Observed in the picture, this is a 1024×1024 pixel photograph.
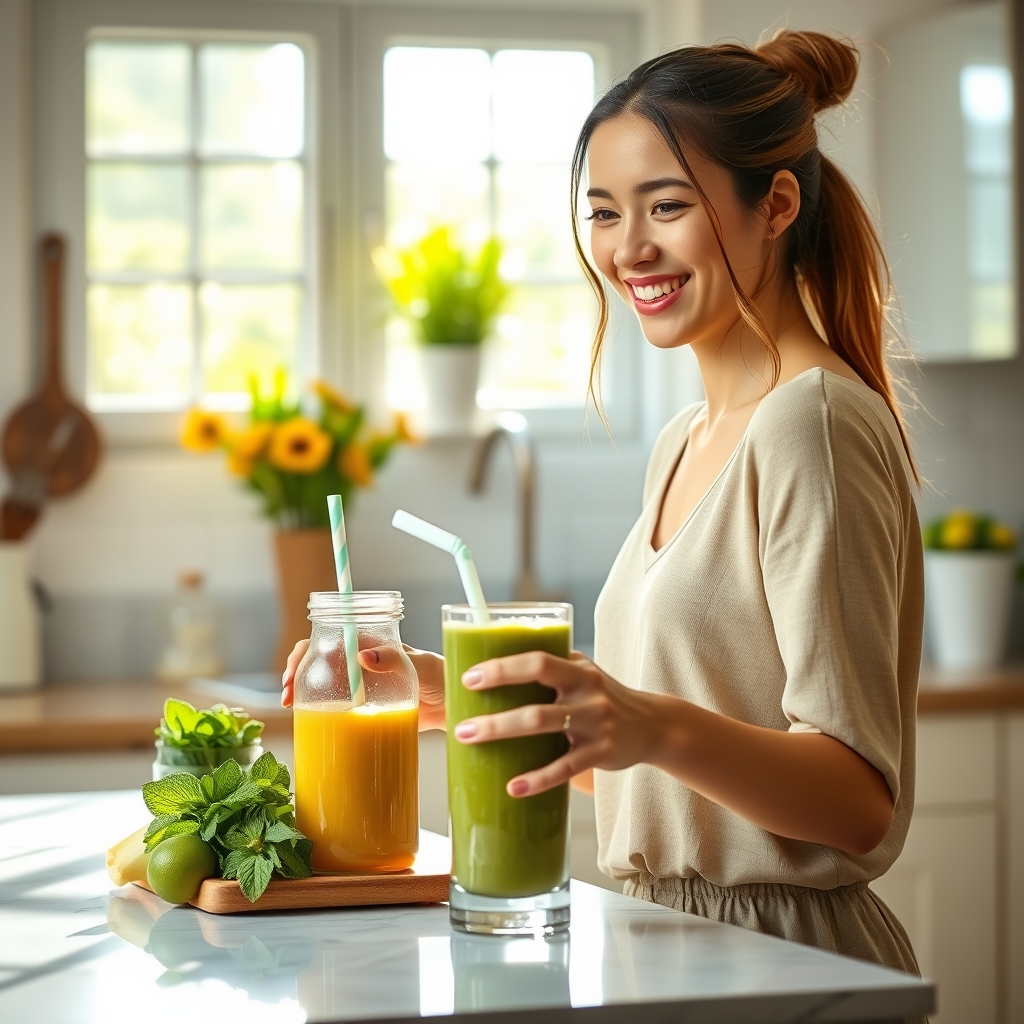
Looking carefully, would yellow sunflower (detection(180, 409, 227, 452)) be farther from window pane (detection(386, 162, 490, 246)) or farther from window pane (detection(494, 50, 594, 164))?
window pane (detection(494, 50, 594, 164))

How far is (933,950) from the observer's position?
2721 mm

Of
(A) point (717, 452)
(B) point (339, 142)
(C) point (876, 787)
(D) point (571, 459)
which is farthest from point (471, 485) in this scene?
(C) point (876, 787)

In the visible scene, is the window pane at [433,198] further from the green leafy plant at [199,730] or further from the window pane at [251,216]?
the green leafy plant at [199,730]

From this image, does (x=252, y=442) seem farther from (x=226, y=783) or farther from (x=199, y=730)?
(x=226, y=783)

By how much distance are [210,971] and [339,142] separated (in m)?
2.51

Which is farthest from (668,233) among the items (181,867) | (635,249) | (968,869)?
(968,869)

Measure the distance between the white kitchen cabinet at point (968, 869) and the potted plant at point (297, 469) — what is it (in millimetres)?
1195

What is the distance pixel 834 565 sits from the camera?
1.14 metres

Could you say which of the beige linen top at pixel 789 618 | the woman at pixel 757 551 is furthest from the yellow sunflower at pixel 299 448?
the beige linen top at pixel 789 618

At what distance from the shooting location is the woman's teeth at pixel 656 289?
53.3 inches

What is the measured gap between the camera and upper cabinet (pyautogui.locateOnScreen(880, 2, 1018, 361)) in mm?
2926

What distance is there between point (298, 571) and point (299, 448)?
0.80ft

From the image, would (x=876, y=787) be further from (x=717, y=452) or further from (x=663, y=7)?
A: (x=663, y=7)

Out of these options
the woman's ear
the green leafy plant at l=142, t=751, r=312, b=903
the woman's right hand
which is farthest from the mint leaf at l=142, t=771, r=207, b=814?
the woman's ear
